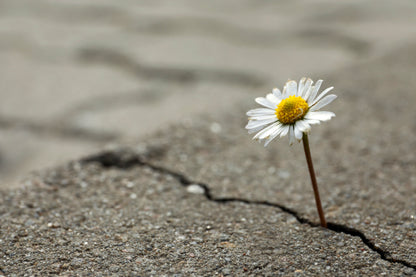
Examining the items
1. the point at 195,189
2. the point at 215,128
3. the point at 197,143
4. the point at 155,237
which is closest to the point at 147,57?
the point at 215,128

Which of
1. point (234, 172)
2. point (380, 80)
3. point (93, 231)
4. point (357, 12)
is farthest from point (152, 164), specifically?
point (357, 12)

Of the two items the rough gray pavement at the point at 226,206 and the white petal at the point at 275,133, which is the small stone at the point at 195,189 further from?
the white petal at the point at 275,133

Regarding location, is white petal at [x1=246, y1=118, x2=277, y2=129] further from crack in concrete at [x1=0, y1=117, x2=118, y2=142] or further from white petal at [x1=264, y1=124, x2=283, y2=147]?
crack in concrete at [x1=0, y1=117, x2=118, y2=142]

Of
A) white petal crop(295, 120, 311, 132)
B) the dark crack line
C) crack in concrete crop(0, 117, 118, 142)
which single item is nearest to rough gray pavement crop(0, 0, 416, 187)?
crack in concrete crop(0, 117, 118, 142)

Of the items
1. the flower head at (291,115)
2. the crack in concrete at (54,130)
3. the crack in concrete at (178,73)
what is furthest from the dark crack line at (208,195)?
the crack in concrete at (178,73)

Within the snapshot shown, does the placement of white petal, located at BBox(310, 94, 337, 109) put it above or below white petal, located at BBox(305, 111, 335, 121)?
above

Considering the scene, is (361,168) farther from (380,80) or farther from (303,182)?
(380,80)

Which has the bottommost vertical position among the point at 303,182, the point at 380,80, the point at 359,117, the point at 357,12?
the point at 303,182
